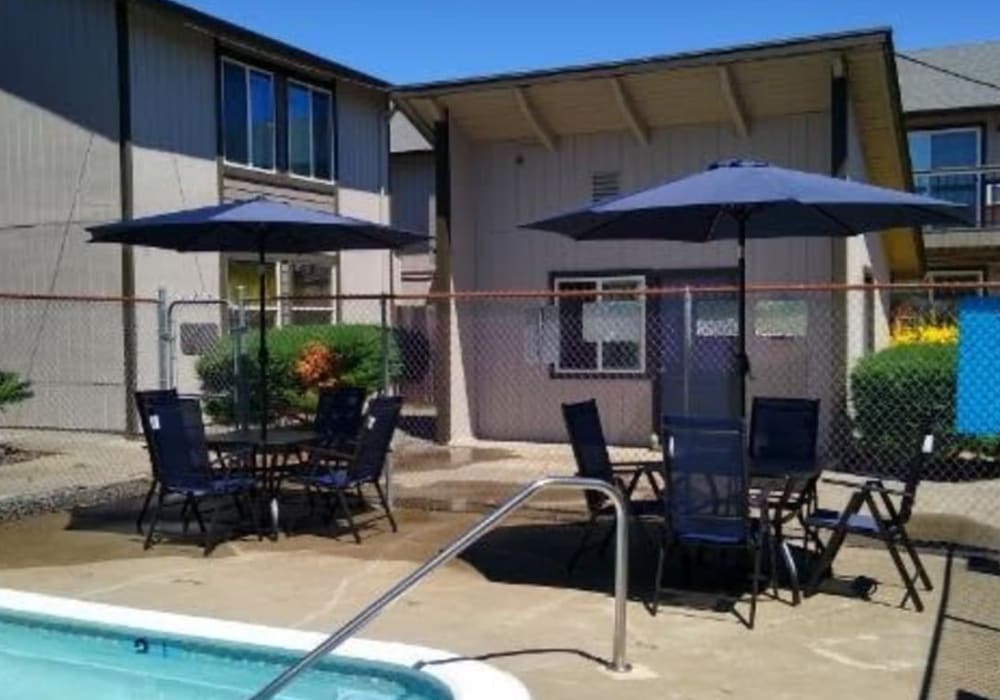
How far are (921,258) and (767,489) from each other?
42.4 ft

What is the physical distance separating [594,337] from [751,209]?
5714 mm

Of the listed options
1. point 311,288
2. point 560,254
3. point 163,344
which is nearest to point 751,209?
point 560,254

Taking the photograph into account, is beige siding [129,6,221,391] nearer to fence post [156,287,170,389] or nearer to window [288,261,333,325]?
window [288,261,333,325]

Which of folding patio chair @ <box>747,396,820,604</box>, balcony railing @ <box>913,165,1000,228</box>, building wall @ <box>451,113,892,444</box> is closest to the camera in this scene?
folding patio chair @ <box>747,396,820,604</box>

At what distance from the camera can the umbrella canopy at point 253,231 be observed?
8.59m

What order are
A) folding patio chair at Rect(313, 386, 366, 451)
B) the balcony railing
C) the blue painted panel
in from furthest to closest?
the balcony railing < folding patio chair at Rect(313, 386, 366, 451) < the blue painted panel

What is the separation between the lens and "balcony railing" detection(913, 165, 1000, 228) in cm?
2622

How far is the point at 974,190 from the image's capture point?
26797 millimetres

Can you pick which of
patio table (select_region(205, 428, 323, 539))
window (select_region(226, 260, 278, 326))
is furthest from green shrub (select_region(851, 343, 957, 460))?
window (select_region(226, 260, 278, 326))

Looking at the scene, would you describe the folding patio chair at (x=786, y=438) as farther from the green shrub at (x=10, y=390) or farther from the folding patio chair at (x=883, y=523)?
the green shrub at (x=10, y=390)

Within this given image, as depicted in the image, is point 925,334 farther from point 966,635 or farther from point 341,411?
point 966,635

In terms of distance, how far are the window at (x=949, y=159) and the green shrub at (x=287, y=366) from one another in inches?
621

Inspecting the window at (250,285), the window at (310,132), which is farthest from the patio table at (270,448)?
the window at (310,132)

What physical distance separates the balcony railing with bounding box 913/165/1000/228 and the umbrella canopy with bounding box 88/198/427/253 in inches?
756
